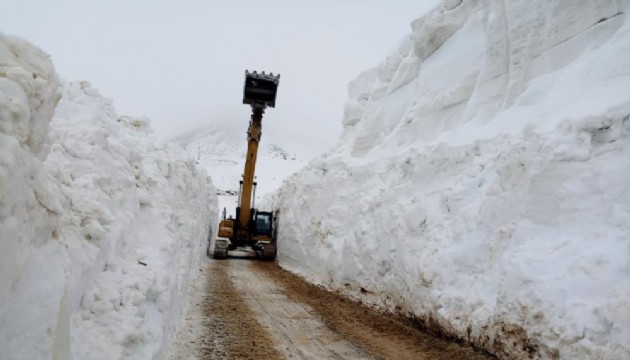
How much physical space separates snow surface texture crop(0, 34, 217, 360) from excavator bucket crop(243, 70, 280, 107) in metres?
12.5

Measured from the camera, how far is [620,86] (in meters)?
7.34

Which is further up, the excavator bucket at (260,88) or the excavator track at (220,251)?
the excavator bucket at (260,88)

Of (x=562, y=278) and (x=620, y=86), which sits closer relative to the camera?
(x=562, y=278)

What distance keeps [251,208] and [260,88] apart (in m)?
6.84

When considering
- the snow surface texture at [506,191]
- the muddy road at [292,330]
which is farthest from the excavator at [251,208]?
the muddy road at [292,330]

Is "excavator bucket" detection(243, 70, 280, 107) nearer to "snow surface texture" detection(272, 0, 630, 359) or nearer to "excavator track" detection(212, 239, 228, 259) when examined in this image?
"snow surface texture" detection(272, 0, 630, 359)

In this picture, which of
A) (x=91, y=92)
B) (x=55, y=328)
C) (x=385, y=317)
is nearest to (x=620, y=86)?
(x=385, y=317)

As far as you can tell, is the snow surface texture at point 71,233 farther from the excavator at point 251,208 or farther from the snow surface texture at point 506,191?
the excavator at point 251,208

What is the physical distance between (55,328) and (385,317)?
8033mm

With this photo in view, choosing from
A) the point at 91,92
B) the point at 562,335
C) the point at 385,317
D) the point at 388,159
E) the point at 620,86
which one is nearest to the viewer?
the point at 562,335

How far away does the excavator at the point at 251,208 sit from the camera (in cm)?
2020

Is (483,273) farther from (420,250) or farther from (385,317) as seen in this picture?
(385,317)

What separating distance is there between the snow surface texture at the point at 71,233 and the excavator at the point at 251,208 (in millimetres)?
12731

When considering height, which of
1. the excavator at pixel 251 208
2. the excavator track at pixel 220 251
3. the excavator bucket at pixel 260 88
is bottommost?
the excavator track at pixel 220 251
